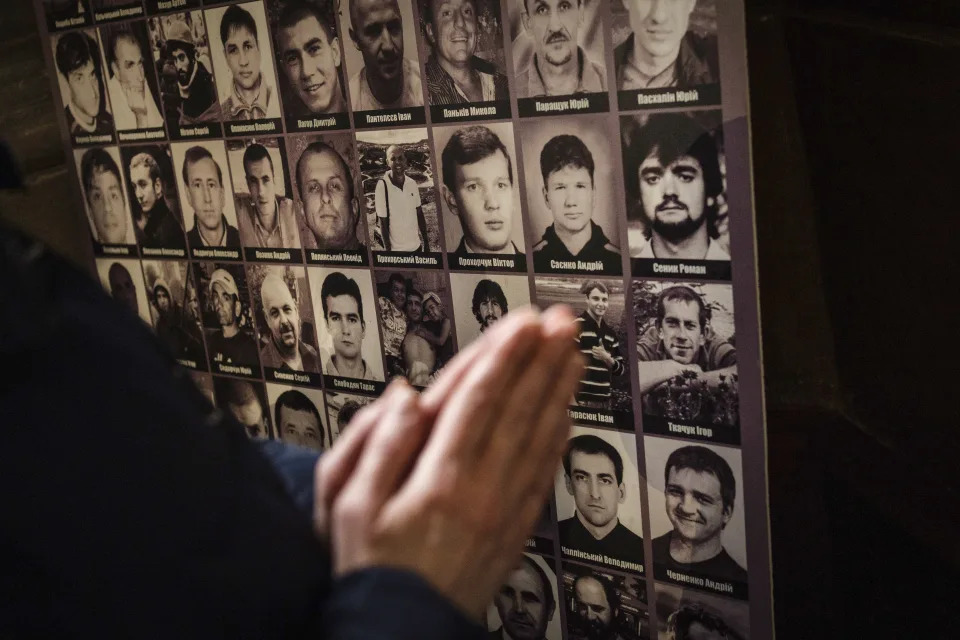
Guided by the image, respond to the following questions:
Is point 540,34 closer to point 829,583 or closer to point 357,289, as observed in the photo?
point 357,289

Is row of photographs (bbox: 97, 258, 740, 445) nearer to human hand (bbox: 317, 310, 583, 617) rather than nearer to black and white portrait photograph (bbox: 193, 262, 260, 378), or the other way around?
black and white portrait photograph (bbox: 193, 262, 260, 378)

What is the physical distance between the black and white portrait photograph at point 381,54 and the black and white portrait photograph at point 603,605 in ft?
3.03

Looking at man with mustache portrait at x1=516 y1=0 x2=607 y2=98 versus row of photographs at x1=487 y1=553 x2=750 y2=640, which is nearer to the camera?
man with mustache portrait at x1=516 y1=0 x2=607 y2=98

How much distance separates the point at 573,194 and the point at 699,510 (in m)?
0.59

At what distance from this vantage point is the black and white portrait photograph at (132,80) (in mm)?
1896

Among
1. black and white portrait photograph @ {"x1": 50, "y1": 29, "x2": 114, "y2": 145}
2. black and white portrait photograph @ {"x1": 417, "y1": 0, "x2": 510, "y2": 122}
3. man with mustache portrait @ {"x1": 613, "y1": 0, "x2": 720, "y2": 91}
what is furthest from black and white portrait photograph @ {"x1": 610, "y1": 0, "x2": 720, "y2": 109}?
black and white portrait photograph @ {"x1": 50, "y1": 29, "x2": 114, "y2": 145}

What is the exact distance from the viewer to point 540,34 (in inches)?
54.8

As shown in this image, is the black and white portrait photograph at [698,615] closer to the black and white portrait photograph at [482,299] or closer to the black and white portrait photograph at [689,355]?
the black and white portrait photograph at [689,355]

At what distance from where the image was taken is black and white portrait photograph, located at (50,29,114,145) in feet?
6.49

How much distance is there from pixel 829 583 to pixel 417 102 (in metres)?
1.22

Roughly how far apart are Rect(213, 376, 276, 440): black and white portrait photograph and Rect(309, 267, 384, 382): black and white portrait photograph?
245 millimetres

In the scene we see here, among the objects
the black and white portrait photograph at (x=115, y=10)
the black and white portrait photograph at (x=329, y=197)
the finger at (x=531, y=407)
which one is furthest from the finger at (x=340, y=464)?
the black and white portrait photograph at (x=115, y=10)

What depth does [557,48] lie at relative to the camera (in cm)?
138

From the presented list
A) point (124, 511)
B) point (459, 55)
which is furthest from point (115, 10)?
point (124, 511)
